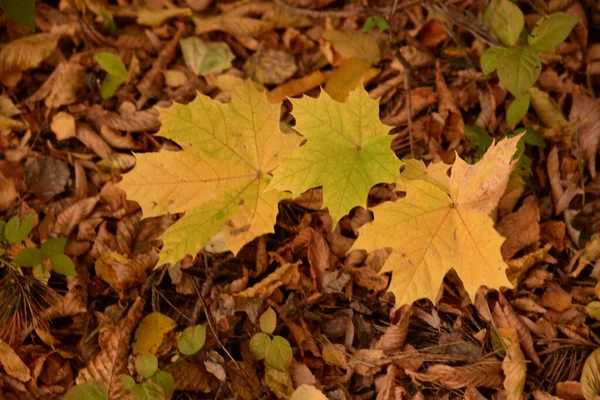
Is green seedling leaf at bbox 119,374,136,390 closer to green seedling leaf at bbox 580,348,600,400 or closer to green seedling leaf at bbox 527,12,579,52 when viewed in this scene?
green seedling leaf at bbox 580,348,600,400

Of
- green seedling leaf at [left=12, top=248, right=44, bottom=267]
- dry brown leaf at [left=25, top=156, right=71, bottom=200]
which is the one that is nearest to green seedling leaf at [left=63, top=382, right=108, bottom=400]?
green seedling leaf at [left=12, top=248, right=44, bottom=267]

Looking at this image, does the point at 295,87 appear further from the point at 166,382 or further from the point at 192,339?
the point at 166,382

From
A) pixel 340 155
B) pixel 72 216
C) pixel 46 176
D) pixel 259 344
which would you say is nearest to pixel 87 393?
pixel 259 344

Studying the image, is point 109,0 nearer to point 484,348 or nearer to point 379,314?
point 379,314

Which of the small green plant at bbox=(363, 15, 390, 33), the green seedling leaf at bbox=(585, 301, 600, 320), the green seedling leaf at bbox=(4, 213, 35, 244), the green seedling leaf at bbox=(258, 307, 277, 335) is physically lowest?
the green seedling leaf at bbox=(258, 307, 277, 335)

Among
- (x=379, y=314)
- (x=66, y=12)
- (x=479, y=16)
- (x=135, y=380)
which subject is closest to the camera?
(x=135, y=380)

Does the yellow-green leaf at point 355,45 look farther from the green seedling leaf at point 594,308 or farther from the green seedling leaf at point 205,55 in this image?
the green seedling leaf at point 594,308

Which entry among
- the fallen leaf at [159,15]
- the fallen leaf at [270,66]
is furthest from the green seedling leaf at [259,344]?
the fallen leaf at [159,15]

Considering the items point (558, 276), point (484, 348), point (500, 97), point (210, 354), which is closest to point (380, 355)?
point (484, 348)
